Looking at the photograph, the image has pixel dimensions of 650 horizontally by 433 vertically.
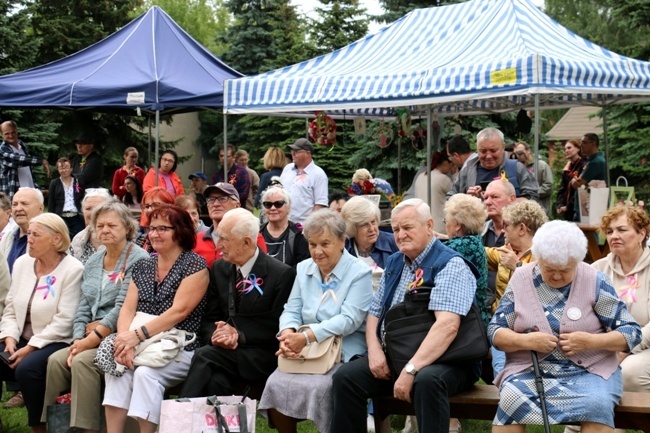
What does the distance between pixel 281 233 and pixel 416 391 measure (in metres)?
2.29

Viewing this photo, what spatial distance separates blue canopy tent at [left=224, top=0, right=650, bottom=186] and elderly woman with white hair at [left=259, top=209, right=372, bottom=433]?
3128 millimetres

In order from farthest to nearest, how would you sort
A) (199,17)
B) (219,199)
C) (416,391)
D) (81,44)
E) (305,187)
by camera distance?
1. (199,17)
2. (81,44)
3. (305,187)
4. (219,199)
5. (416,391)

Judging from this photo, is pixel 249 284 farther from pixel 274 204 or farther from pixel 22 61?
pixel 22 61

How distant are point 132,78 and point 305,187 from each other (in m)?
2.88

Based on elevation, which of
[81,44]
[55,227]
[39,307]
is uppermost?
[81,44]

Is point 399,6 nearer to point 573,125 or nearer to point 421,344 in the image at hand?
point 573,125

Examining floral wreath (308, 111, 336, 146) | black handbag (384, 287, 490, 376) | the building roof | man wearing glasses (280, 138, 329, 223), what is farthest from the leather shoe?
the building roof

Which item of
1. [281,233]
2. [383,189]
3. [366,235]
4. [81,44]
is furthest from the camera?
[81,44]

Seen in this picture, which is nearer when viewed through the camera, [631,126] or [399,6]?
[631,126]

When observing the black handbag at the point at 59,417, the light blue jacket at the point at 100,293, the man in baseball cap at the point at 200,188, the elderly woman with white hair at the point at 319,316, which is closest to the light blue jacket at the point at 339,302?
the elderly woman with white hair at the point at 319,316

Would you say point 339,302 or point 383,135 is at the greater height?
point 383,135

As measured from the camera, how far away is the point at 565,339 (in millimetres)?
4105

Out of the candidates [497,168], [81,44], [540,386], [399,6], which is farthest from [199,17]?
[540,386]

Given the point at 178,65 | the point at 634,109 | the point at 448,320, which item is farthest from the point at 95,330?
the point at 634,109
